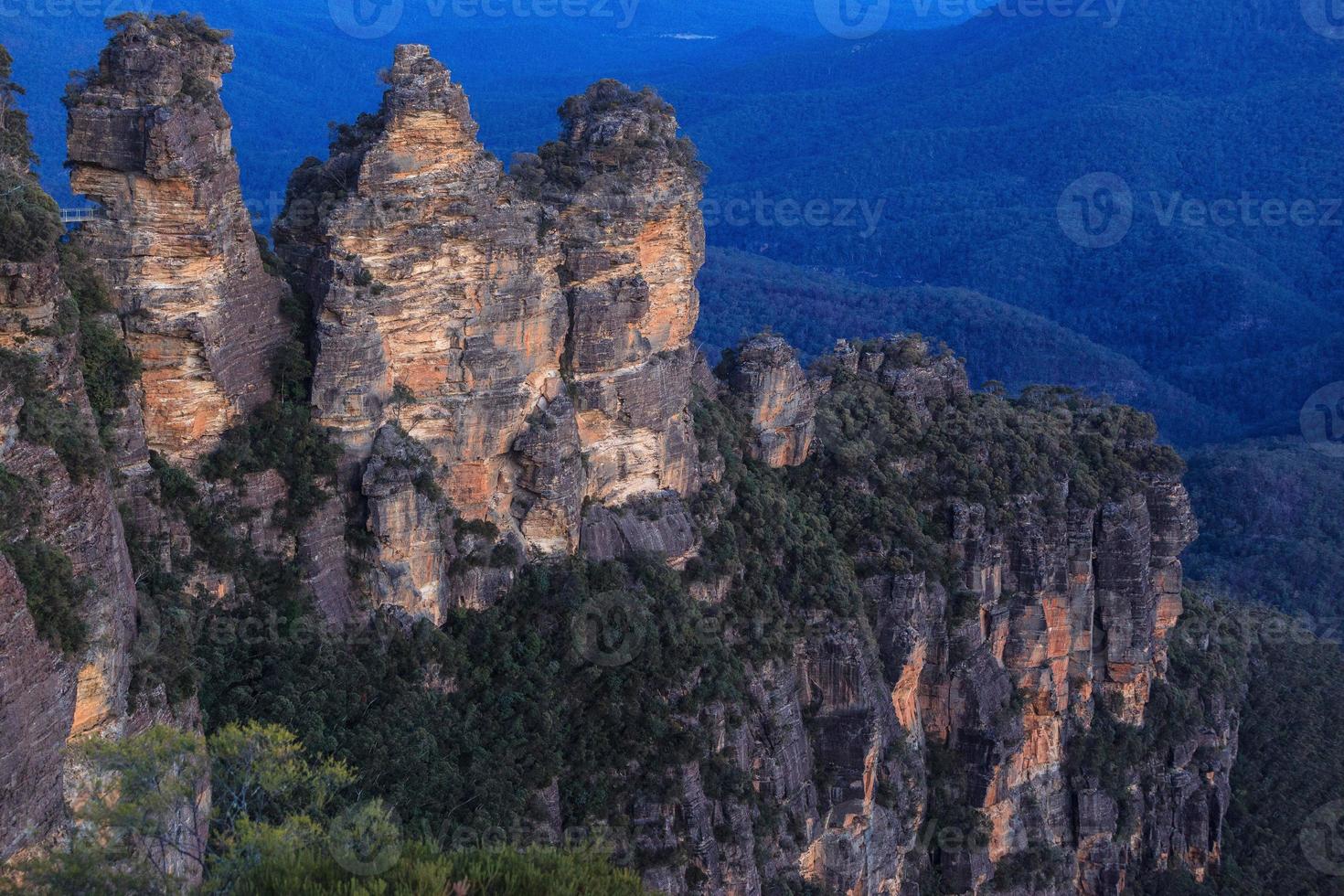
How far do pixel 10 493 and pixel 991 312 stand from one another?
121 metres

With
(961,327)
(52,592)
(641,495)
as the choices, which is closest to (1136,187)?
(961,327)

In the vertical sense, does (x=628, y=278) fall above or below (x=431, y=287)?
below

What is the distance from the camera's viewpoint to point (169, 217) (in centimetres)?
3453

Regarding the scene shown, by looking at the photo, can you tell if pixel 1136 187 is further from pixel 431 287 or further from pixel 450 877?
pixel 450 877

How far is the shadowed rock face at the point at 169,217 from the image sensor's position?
3384 cm

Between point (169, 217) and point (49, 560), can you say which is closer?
point (49, 560)

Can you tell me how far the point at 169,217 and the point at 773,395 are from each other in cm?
2544

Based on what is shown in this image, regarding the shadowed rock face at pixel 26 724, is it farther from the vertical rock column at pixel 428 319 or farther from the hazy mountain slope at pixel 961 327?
the hazy mountain slope at pixel 961 327

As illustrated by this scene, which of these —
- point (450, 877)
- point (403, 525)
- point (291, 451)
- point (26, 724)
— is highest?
point (291, 451)

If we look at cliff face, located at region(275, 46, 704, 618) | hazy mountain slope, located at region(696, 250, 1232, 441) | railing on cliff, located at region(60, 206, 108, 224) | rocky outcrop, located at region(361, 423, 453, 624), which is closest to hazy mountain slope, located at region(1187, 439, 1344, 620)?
hazy mountain slope, located at region(696, 250, 1232, 441)

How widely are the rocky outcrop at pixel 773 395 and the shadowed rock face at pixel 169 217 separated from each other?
72.5 feet

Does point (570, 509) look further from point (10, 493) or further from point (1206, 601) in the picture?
point (1206, 601)

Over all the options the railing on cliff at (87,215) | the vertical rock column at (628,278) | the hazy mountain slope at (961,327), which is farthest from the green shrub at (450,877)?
the hazy mountain slope at (961,327)

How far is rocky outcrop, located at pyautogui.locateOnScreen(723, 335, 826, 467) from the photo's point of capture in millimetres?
54250
